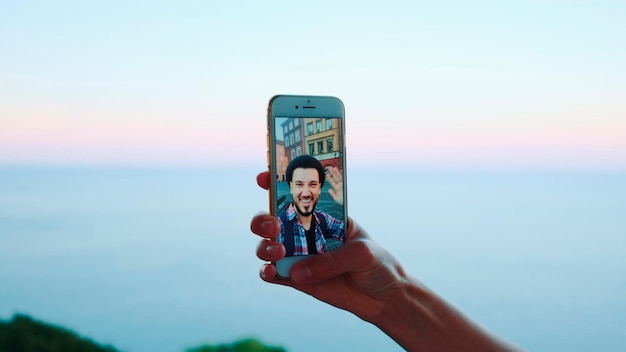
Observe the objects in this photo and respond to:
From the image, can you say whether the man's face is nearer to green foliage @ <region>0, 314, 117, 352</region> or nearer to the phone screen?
the phone screen

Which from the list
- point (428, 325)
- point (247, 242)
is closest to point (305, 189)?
point (428, 325)

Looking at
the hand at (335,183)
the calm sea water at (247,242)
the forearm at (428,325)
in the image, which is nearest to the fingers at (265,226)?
the hand at (335,183)

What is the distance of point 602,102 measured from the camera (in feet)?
13.1

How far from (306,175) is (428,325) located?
0.92 feet

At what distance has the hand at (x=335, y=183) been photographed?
708 millimetres

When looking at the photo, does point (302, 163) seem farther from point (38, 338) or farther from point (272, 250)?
point (38, 338)

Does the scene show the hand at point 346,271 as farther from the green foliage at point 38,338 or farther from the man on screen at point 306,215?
the green foliage at point 38,338

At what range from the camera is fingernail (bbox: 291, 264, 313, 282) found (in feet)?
2.18

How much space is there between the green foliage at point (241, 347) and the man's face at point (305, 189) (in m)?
2.61

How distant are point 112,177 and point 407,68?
487 cm

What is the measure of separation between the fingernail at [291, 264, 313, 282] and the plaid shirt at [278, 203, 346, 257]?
0.08 ft

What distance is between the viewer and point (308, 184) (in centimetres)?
69

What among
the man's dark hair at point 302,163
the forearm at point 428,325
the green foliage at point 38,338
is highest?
the man's dark hair at point 302,163

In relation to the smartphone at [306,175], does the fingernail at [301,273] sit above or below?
below
